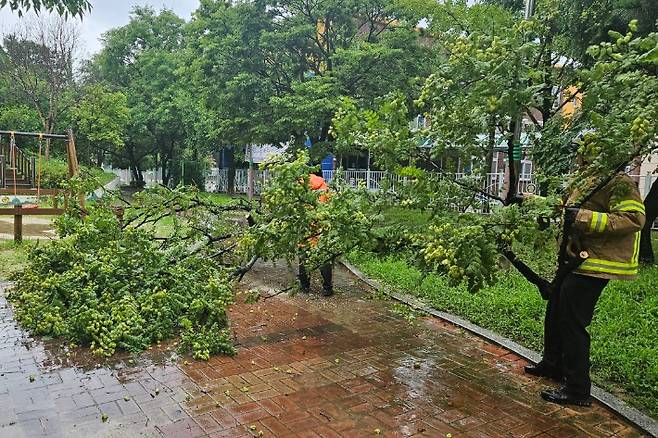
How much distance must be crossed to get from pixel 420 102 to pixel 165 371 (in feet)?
9.78

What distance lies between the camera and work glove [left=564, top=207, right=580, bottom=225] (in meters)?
3.88

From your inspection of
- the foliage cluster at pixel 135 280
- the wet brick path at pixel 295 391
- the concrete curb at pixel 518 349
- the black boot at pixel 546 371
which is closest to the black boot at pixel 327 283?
the concrete curb at pixel 518 349

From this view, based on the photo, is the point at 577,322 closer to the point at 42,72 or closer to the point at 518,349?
the point at 518,349

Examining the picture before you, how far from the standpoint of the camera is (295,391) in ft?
14.4

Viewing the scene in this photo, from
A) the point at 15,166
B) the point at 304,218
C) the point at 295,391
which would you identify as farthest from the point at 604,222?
the point at 15,166

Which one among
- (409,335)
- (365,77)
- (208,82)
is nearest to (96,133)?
(208,82)

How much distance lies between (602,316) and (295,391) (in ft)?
13.3

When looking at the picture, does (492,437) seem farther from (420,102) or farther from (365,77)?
(365,77)

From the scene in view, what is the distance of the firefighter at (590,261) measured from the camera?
3840 millimetres

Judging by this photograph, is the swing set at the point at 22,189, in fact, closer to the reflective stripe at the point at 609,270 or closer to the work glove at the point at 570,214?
the work glove at the point at 570,214

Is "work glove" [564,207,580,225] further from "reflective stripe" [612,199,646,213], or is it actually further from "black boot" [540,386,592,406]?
"black boot" [540,386,592,406]

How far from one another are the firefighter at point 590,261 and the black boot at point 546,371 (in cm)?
34

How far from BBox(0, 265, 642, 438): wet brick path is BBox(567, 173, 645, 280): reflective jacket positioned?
3.51ft

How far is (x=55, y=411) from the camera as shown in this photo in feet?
12.9
